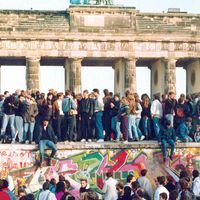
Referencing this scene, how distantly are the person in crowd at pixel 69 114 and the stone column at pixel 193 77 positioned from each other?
28.6 m

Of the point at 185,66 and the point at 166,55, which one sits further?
the point at 185,66

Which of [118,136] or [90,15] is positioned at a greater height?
[90,15]

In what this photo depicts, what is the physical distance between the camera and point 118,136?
24297 millimetres

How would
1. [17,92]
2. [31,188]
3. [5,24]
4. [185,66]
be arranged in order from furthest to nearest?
[185,66] → [5,24] → [17,92] → [31,188]

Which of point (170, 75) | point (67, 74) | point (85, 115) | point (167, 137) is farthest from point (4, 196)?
point (67, 74)

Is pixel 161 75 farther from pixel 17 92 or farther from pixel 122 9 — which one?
pixel 17 92

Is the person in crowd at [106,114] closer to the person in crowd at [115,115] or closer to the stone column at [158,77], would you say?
the person in crowd at [115,115]

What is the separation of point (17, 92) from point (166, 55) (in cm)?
2815

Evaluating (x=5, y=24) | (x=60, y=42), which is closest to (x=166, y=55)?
(x=60, y=42)

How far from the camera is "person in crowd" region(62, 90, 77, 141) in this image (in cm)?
2341

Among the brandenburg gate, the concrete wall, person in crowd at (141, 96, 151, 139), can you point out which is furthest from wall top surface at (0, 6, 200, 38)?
person in crowd at (141, 96, 151, 139)

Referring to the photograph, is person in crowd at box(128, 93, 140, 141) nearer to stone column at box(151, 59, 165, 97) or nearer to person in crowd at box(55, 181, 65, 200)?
person in crowd at box(55, 181, 65, 200)

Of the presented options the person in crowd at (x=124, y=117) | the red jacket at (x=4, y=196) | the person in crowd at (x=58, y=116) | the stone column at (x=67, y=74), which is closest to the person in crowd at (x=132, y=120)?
the person in crowd at (x=124, y=117)

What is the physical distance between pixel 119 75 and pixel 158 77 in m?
3.03
